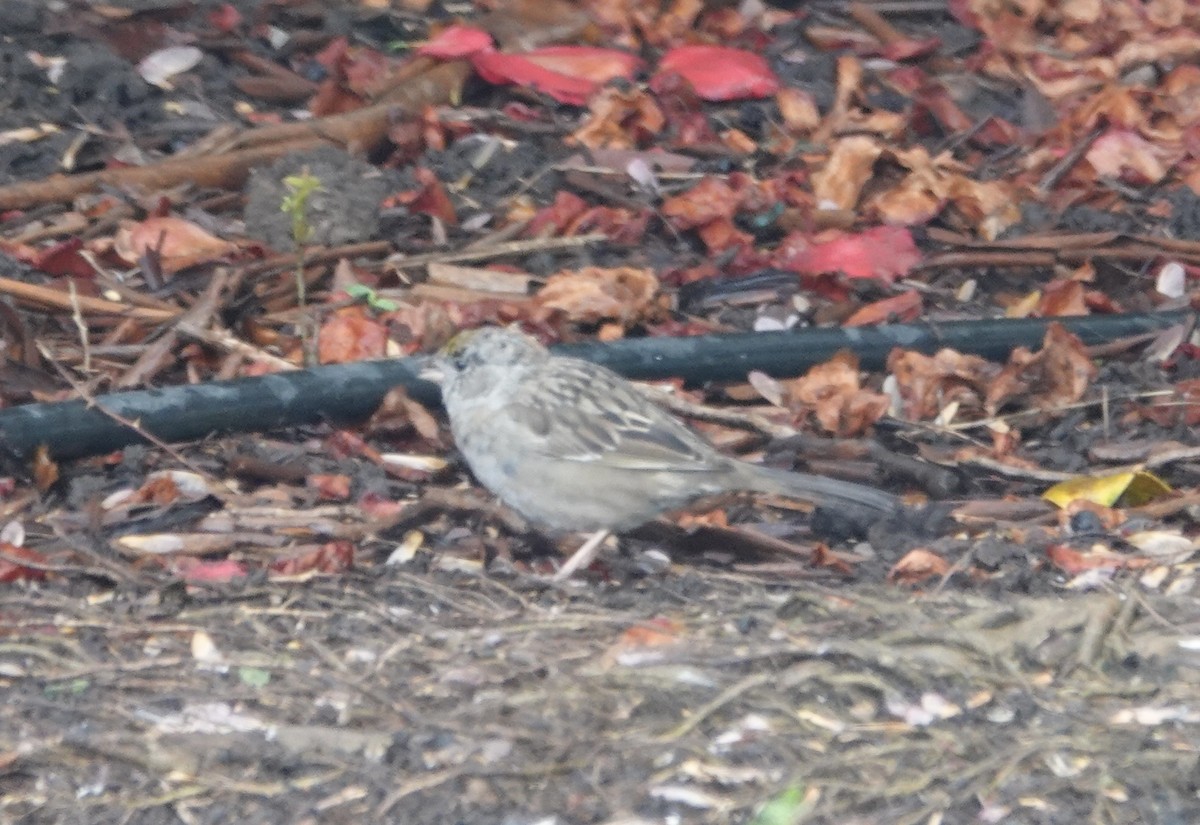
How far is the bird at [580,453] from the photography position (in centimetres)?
504

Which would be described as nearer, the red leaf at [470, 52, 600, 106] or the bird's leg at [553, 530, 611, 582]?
the bird's leg at [553, 530, 611, 582]

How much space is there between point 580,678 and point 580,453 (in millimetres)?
1269

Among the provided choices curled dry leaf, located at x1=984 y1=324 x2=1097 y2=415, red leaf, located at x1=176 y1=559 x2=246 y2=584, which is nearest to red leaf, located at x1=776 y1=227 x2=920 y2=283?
curled dry leaf, located at x1=984 y1=324 x2=1097 y2=415

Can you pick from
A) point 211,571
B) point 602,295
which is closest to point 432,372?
point 602,295

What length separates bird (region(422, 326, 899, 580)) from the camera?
5039 mm

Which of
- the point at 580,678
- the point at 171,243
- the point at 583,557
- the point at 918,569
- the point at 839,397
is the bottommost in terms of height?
the point at 171,243

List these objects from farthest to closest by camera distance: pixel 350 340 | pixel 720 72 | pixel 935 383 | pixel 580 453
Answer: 1. pixel 720 72
2. pixel 350 340
3. pixel 935 383
4. pixel 580 453

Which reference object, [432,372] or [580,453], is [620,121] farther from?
[580,453]

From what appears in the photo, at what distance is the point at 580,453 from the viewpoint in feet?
16.9

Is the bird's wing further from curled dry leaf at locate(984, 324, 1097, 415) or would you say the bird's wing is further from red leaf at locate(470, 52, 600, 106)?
red leaf at locate(470, 52, 600, 106)

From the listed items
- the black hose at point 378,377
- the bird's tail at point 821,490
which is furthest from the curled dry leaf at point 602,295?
the bird's tail at point 821,490

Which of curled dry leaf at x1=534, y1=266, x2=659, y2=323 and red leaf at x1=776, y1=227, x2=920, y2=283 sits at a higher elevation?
red leaf at x1=776, y1=227, x2=920, y2=283

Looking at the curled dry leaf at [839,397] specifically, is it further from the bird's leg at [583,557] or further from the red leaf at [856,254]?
the bird's leg at [583,557]

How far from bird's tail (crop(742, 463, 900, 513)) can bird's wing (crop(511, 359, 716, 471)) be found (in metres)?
0.14
